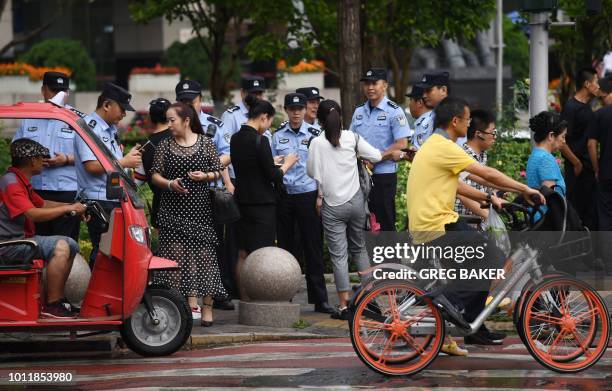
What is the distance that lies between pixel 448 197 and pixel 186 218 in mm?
2748

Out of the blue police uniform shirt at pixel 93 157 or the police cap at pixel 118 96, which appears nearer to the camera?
the blue police uniform shirt at pixel 93 157

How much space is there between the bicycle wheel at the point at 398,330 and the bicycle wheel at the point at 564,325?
66cm

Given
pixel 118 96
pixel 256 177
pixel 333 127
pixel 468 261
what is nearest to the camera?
pixel 468 261

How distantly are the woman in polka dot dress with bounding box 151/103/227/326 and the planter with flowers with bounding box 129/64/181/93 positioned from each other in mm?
30913

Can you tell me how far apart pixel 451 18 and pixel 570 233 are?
14077mm

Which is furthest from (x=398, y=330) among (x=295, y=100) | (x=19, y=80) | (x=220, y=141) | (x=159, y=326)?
(x=19, y=80)

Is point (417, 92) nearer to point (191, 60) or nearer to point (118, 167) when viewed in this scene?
point (118, 167)

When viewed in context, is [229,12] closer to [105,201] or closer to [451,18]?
[451,18]

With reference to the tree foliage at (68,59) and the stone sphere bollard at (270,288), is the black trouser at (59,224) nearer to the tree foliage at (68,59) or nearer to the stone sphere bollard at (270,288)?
the stone sphere bollard at (270,288)

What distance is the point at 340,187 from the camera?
12383 mm

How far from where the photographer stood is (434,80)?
13336mm

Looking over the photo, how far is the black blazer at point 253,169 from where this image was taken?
1253 centimetres

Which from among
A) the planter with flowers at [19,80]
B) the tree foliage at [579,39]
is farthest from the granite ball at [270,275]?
the planter with flowers at [19,80]

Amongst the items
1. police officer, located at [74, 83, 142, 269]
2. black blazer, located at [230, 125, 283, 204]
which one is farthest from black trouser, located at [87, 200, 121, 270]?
black blazer, located at [230, 125, 283, 204]
